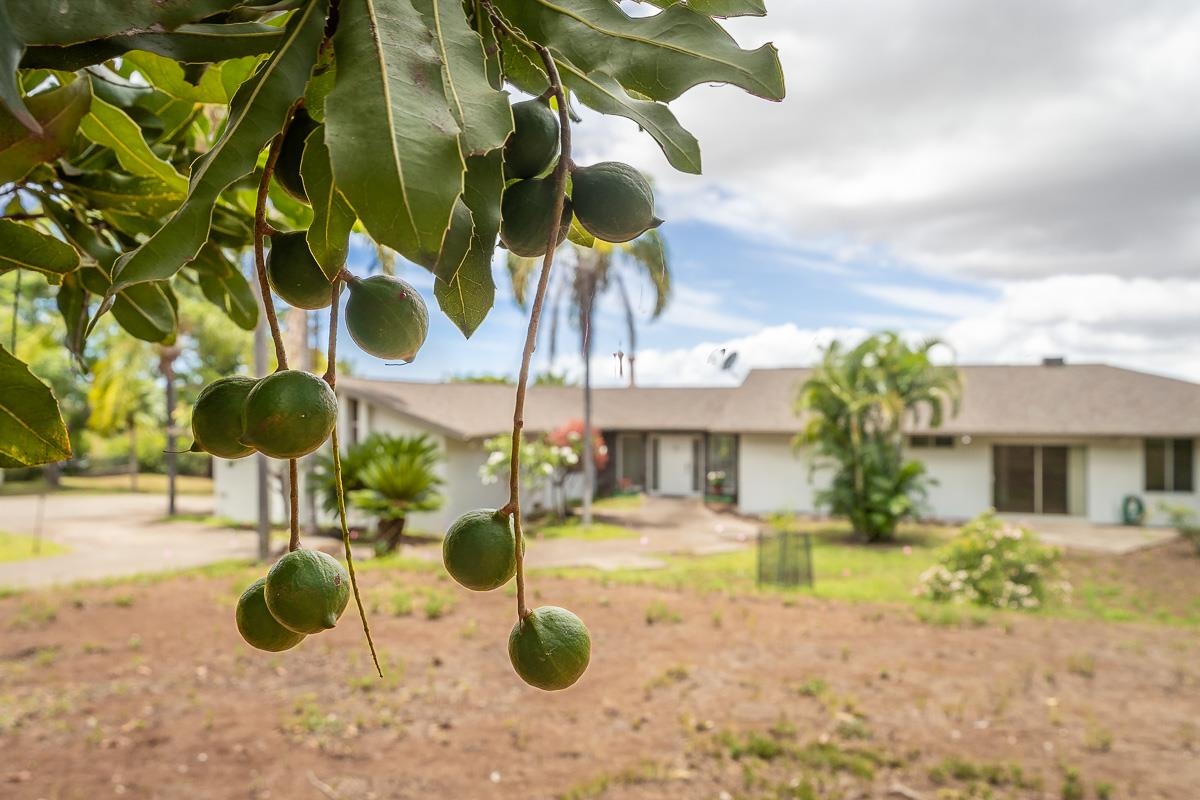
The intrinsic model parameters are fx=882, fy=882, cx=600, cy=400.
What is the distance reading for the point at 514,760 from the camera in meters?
5.95

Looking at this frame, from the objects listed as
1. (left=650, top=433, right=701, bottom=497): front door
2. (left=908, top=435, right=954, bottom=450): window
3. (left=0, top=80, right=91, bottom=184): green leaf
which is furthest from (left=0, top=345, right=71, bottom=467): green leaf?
(left=650, top=433, right=701, bottom=497): front door

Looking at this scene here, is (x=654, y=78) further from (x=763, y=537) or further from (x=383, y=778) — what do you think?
(x=763, y=537)

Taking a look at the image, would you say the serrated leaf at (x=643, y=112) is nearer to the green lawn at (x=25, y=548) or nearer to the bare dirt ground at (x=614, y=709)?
the bare dirt ground at (x=614, y=709)

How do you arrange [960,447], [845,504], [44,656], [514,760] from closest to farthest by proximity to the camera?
[514,760] < [44,656] < [845,504] < [960,447]

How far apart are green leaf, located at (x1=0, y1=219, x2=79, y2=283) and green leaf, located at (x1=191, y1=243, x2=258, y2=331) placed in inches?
17.1

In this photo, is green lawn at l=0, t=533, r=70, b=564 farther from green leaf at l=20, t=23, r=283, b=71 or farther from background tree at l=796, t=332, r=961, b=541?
green leaf at l=20, t=23, r=283, b=71

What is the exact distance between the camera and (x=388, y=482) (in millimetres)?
15469

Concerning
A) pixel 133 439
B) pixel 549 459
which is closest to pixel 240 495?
pixel 549 459

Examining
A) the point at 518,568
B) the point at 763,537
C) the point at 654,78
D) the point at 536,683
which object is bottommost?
the point at 763,537

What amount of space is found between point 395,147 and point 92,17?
21 centimetres

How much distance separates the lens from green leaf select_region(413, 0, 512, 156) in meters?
0.57

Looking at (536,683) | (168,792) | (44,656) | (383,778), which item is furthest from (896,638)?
(536,683)

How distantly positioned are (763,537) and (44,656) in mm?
8684

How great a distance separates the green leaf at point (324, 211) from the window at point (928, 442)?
24.0 metres
